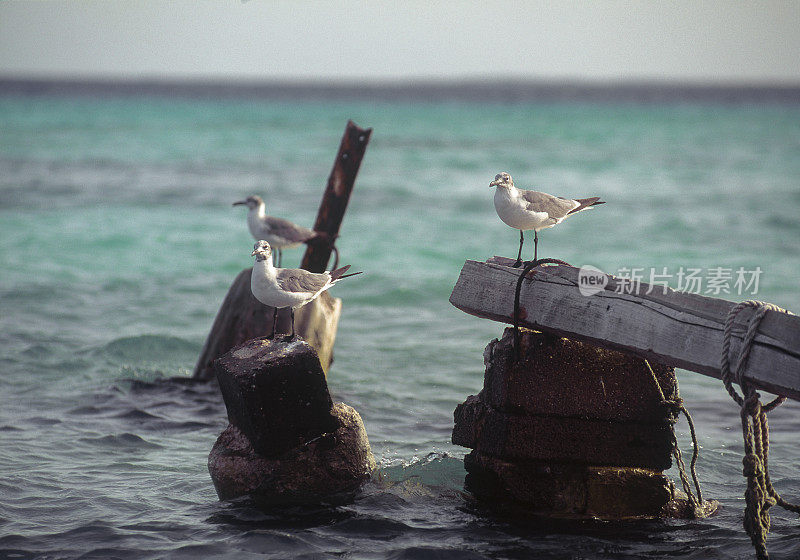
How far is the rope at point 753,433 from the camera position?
14.8 ft

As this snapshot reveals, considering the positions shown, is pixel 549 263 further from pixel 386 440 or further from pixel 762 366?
pixel 386 440

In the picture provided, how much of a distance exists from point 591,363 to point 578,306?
53cm

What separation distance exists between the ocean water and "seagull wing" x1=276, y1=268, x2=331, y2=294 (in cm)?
147

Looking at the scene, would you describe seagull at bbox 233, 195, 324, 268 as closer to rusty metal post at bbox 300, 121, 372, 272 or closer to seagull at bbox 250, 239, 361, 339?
rusty metal post at bbox 300, 121, 372, 272

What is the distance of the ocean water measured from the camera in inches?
221

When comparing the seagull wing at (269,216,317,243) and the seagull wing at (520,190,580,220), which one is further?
the seagull wing at (269,216,317,243)

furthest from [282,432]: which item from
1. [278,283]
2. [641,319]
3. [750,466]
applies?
[750,466]

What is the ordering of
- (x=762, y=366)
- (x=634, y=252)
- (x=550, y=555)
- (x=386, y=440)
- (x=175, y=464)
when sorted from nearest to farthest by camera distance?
(x=762, y=366), (x=550, y=555), (x=175, y=464), (x=386, y=440), (x=634, y=252)

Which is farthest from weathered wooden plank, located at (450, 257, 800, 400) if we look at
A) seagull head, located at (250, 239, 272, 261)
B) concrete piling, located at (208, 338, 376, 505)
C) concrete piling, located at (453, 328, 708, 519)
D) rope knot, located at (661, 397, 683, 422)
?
seagull head, located at (250, 239, 272, 261)

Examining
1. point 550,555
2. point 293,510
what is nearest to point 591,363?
point 550,555

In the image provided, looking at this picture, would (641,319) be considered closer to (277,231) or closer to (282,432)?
(282,432)

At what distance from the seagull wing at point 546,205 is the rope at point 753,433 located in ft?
5.71

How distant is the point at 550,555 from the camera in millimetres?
5277

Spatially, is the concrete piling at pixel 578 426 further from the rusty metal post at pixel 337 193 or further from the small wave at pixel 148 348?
the small wave at pixel 148 348
